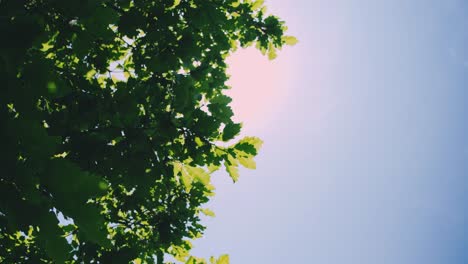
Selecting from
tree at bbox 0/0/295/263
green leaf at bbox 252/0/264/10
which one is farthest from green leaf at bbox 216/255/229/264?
green leaf at bbox 252/0/264/10

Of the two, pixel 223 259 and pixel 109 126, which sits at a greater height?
pixel 109 126

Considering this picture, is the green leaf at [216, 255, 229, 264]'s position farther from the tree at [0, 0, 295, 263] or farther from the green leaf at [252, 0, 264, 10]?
the green leaf at [252, 0, 264, 10]

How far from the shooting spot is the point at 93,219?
1125 mm

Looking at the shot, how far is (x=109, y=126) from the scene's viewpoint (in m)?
3.24

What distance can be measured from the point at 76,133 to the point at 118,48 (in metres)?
2.20

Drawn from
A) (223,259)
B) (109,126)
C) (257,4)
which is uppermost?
(257,4)

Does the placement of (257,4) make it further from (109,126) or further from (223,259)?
(223,259)

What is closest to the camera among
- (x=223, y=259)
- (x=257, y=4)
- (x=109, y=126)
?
(x=109, y=126)

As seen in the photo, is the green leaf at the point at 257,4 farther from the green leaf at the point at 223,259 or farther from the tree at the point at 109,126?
the green leaf at the point at 223,259

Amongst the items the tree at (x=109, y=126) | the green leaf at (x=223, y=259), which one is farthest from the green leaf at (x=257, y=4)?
the green leaf at (x=223, y=259)

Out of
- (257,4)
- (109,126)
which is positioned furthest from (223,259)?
(257,4)

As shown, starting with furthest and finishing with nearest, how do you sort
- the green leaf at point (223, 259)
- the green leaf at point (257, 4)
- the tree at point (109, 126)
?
the green leaf at point (257, 4), the green leaf at point (223, 259), the tree at point (109, 126)

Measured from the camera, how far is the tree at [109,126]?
3.71 feet

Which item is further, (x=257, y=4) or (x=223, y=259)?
(x=257, y=4)
